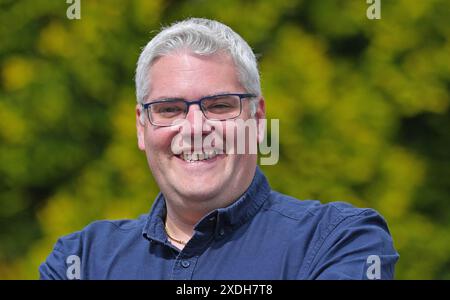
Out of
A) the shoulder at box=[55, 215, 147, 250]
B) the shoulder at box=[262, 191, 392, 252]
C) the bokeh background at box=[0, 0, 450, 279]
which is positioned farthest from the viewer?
the bokeh background at box=[0, 0, 450, 279]

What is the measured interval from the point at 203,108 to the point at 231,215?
0.32 m

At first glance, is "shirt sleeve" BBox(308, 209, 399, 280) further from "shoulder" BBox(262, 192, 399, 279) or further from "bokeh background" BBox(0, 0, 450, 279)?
"bokeh background" BBox(0, 0, 450, 279)

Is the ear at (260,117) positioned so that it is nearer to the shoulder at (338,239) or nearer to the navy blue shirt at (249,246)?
the navy blue shirt at (249,246)

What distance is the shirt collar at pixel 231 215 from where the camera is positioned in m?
2.42

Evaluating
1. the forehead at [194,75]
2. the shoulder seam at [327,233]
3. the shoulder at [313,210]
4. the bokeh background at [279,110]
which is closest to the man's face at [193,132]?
the forehead at [194,75]

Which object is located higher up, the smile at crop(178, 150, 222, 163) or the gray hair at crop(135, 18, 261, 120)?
the gray hair at crop(135, 18, 261, 120)

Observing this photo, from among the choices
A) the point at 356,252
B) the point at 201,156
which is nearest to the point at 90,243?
the point at 201,156

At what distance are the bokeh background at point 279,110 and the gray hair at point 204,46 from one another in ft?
5.89

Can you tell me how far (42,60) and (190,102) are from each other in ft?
8.17

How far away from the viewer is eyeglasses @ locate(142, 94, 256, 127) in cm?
240

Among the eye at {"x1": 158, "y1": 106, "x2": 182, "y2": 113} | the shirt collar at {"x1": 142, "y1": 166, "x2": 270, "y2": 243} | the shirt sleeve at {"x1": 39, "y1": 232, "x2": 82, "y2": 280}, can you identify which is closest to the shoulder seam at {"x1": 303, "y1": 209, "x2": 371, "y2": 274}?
the shirt collar at {"x1": 142, "y1": 166, "x2": 270, "y2": 243}

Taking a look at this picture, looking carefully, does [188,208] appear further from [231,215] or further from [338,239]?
[338,239]
